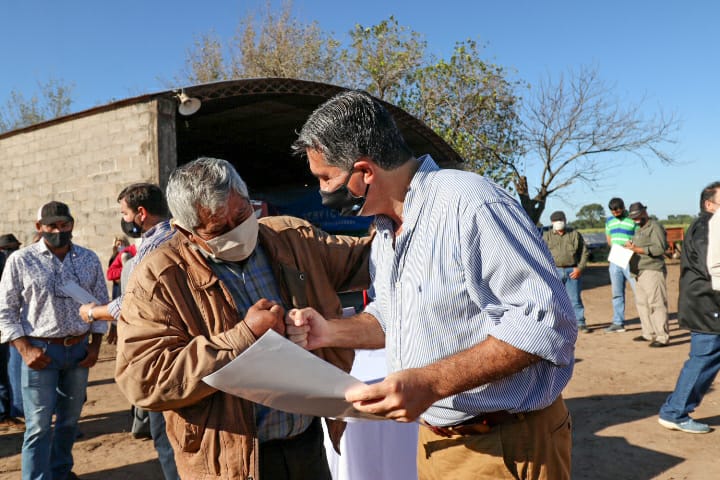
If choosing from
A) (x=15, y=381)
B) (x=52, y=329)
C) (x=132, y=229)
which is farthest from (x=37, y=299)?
(x=15, y=381)

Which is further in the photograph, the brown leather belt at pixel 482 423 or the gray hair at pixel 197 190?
the gray hair at pixel 197 190

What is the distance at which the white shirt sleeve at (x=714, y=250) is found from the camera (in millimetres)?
4172

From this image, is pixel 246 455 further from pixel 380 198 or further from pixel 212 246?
pixel 380 198

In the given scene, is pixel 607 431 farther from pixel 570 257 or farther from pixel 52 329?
pixel 570 257

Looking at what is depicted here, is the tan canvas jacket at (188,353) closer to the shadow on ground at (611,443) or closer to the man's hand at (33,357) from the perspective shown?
the man's hand at (33,357)

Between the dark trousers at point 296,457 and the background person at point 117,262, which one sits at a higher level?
the background person at point 117,262

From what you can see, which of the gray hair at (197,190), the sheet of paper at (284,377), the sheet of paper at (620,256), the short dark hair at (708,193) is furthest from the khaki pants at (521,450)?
the sheet of paper at (620,256)

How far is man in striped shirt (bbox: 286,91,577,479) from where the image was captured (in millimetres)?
1435

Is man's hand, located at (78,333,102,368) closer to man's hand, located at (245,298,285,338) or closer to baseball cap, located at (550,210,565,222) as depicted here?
man's hand, located at (245,298,285,338)

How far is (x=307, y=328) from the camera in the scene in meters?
2.03

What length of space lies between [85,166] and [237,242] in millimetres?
8245

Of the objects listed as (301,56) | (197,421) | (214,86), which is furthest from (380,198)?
(301,56)

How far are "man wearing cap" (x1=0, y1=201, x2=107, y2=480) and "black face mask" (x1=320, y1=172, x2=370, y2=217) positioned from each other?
10.4ft

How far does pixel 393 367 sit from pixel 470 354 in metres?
0.52
